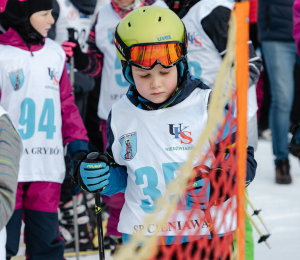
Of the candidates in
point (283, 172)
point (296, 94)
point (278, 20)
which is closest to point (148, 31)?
point (278, 20)

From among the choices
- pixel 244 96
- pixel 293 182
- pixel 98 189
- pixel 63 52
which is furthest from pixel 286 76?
pixel 244 96

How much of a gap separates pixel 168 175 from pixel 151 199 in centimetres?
15

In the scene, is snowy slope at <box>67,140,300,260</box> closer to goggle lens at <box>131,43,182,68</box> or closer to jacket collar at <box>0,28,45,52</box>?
jacket collar at <box>0,28,45,52</box>

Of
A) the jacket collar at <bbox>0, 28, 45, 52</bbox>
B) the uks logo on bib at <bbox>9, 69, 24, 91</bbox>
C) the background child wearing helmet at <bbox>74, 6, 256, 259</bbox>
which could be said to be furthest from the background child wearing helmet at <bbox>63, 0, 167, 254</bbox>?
the background child wearing helmet at <bbox>74, 6, 256, 259</bbox>

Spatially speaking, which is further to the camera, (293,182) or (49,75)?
(293,182)

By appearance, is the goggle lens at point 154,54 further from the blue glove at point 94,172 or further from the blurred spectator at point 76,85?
the blurred spectator at point 76,85

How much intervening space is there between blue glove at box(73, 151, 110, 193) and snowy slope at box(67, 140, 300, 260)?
1.69m

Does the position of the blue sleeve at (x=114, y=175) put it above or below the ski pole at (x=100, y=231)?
above

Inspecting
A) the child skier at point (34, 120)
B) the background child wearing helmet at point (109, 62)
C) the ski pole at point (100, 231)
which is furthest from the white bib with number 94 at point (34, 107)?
the ski pole at point (100, 231)

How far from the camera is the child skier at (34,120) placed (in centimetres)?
297

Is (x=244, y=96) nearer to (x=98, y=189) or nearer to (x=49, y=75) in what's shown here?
(x=98, y=189)

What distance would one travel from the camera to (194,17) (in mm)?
3227

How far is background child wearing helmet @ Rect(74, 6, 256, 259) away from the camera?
2.17 metres

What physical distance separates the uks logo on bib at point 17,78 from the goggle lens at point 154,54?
3.43 feet
